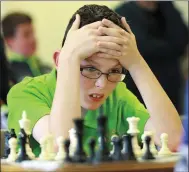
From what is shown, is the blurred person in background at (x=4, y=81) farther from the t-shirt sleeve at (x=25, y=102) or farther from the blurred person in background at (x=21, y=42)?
the t-shirt sleeve at (x=25, y=102)

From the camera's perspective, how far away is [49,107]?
1363mm

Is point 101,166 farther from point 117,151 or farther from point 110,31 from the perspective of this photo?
point 110,31

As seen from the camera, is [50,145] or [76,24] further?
[76,24]

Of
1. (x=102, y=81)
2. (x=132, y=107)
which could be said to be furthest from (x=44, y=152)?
(x=132, y=107)

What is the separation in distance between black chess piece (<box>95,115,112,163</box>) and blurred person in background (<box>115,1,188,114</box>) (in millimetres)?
1288

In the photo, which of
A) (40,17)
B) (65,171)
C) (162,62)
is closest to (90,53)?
(65,171)

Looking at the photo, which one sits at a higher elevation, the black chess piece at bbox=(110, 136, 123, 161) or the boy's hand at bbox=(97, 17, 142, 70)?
the boy's hand at bbox=(97, 17, 142, 70)

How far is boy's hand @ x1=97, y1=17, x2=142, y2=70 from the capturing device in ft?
4.04

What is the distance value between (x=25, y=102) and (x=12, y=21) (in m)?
1.29

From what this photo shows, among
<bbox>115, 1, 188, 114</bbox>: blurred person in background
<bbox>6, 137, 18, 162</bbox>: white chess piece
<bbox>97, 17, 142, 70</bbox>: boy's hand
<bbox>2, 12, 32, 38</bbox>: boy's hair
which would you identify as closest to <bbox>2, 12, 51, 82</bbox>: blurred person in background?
<bbox>2, 12, 32, 38</bbox>: boy's hair

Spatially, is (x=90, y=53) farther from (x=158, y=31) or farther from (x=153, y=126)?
(x=158, y=31)

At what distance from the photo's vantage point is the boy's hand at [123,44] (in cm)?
123

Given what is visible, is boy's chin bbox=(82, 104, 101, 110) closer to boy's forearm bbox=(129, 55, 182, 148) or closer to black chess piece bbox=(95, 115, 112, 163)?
boy's forearm bbox=(129, 55, 182, 148)

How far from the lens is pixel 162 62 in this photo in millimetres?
2270
